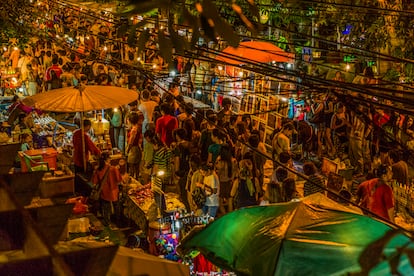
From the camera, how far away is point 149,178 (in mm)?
9609

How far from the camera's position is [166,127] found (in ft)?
32.8

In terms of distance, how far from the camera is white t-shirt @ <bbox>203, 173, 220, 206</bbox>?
768cm

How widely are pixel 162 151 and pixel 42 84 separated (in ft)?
24.2

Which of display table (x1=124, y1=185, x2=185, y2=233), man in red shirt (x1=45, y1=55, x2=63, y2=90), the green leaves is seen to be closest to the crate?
display table (x1=124, y1=185, x2=185, y2=233)

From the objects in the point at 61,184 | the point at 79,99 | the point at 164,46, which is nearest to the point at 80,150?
the point at 61,184

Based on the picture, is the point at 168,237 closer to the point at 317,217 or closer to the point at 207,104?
the point at 317,217

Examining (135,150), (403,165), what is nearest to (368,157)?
(403,165)

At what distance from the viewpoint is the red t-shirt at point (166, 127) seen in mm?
9984

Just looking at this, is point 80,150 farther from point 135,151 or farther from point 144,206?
point 144,206

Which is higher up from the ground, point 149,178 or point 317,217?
point 317,217

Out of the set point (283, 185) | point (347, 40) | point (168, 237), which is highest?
point (347, 40)

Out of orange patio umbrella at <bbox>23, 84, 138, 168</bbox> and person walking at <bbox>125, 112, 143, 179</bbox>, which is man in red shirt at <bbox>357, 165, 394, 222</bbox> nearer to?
orange patio umbrella at <bbox>23, 84, 138, 168</bbox>

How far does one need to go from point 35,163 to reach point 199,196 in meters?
2.76

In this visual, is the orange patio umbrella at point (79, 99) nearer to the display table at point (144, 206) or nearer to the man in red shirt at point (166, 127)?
the man in red shirt at point (166, 127)
